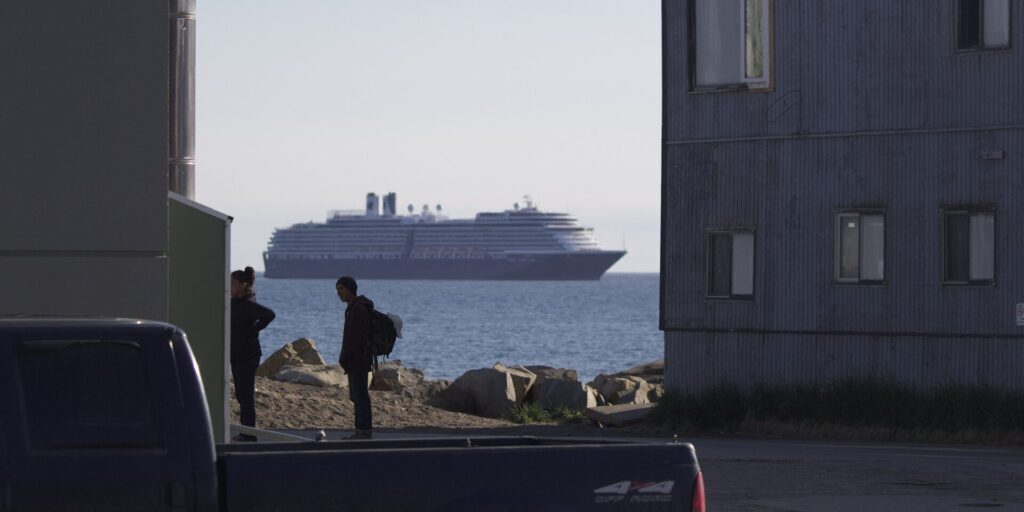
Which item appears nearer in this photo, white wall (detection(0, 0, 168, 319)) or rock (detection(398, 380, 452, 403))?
white wall (detection(0, 0, 168, 319))

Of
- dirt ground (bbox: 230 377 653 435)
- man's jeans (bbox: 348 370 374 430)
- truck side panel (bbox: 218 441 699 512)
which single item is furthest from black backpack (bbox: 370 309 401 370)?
truck side panel (bbox: 218 441 699 512)

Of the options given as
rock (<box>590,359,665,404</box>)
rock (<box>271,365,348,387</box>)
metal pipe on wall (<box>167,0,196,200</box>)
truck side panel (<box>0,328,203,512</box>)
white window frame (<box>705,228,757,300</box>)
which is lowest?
rock (<box>590,359,665,404</box>)

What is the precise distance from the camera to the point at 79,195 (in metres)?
11.4

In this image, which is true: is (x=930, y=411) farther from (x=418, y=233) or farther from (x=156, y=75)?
(x=418, y=233)

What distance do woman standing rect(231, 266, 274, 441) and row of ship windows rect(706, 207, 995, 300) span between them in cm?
756

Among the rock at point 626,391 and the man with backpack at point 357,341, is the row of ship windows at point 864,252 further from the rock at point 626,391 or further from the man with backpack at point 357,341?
the man with backpack at point 357,341

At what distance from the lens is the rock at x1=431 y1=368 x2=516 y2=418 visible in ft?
81.8

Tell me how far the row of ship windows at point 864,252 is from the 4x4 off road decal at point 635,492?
1338 cm

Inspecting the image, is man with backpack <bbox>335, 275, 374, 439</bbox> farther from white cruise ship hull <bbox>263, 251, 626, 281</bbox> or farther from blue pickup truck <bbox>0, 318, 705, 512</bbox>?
white cruise ship hull <bbox>263, 251, 626, 281</bbox>

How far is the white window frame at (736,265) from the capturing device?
21.3m

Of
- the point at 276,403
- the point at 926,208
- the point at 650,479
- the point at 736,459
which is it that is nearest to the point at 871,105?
the point at 926,208

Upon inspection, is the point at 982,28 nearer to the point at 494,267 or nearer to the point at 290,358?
the point at 290,358

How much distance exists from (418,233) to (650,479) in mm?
188434

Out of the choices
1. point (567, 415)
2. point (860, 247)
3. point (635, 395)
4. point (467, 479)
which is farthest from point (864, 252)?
point (467, 479)
